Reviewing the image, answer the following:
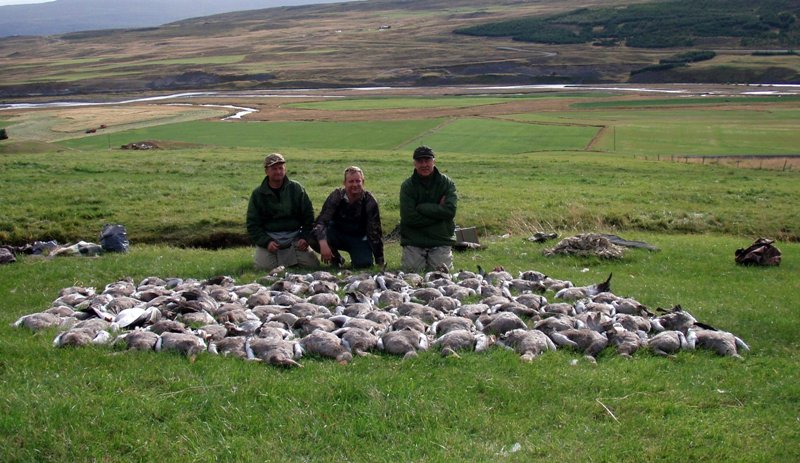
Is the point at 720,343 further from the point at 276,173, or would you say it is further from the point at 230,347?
the point at 276,173

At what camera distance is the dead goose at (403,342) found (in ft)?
33.1

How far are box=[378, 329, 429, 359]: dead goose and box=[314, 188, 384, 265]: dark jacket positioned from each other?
6021mm

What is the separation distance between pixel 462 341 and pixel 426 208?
5843 millimetres

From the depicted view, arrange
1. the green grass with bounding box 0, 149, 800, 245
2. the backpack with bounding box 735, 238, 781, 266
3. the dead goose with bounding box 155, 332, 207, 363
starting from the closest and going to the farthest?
1. the dead goose with bounding box 155, 332, 207, 363
2. the backpack with bounding box 735, 238, 781, 266
3. the green grass with bounding box 0, 149, 800, 245

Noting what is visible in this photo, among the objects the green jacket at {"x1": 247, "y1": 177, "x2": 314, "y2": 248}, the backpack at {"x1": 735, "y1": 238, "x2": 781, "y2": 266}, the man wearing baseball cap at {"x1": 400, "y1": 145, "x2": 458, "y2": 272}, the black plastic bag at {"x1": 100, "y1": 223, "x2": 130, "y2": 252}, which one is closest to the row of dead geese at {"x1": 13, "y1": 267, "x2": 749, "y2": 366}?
the man wearing baseball cap at {"x1": 400, "y1": 145, "x2": 458, "y2": 272}

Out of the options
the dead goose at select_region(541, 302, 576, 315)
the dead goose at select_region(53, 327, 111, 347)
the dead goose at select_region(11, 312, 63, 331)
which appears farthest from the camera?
the dead goose at select_region(541, 302, 576, 315)

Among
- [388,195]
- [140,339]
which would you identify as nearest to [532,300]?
[140,339]

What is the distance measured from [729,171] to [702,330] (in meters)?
28.4

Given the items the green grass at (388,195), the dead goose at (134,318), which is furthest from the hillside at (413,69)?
the dead goose at (134,318)

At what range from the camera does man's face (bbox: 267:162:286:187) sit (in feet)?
51.9

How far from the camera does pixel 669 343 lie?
1055cm

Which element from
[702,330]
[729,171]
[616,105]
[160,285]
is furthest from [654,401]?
[616,105]

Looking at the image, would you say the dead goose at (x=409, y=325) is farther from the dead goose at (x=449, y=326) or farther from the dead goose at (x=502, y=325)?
the dead goose at (x=502, y=325)

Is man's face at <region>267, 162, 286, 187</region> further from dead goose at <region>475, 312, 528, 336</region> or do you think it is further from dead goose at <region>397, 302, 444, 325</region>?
dead goose at <region>475, 312, 528, 336</region>
